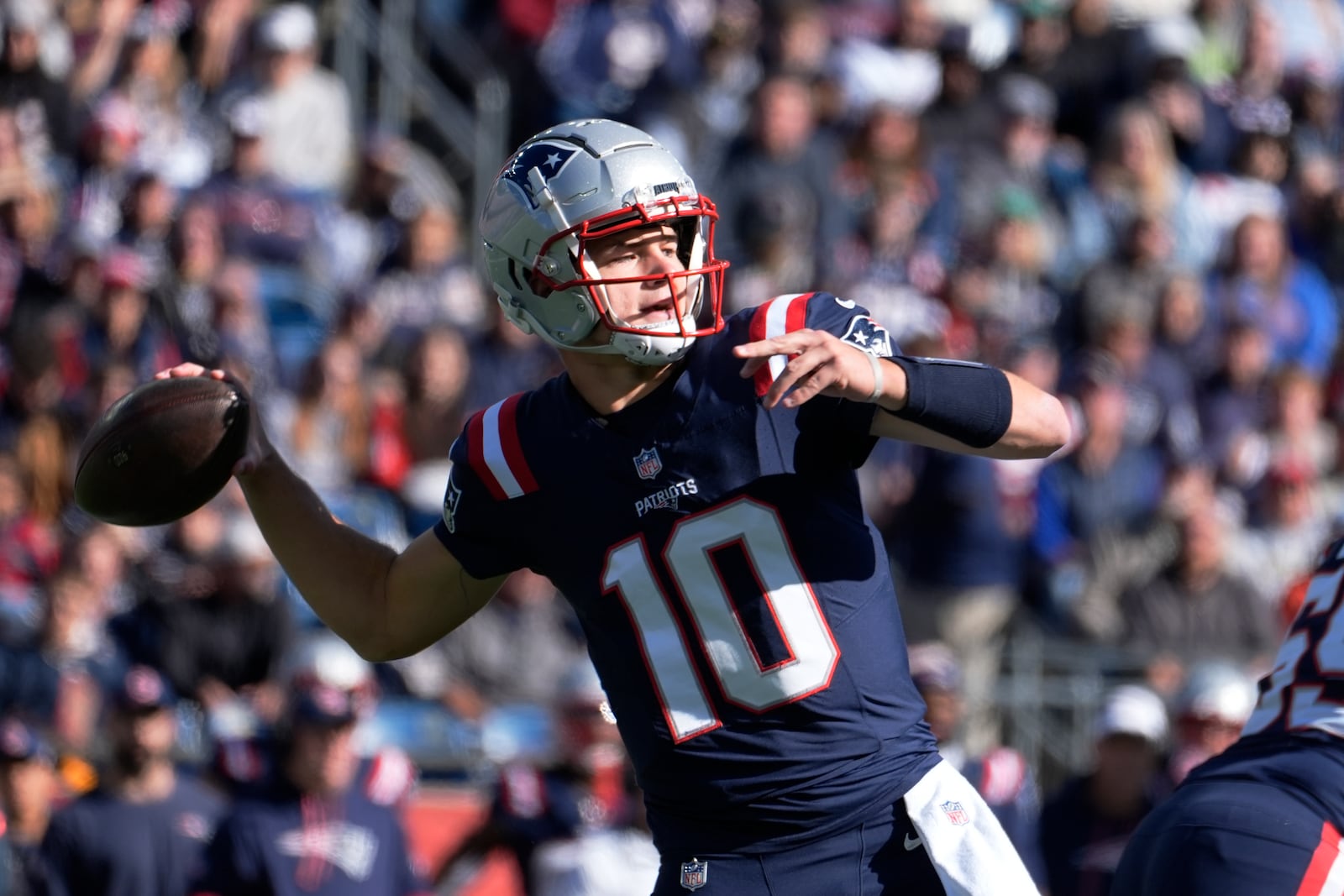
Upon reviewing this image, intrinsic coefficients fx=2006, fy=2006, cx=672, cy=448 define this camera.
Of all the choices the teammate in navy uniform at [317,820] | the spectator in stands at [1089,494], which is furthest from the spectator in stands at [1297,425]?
the teammate in navy uniform at [317,820]

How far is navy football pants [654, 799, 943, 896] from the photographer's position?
325 centimetres

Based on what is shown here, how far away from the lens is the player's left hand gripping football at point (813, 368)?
9.71ft

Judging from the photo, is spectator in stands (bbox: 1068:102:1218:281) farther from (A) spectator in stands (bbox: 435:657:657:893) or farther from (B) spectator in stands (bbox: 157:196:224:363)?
(A) spectator in stands (bbox: 435:657:657:893)

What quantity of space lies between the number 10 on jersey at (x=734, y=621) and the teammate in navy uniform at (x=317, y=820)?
10.3 ft

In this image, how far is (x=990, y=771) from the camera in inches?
244

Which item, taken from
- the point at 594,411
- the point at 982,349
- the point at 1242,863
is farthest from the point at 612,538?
the point at 982,349

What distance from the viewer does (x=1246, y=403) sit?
924 cm

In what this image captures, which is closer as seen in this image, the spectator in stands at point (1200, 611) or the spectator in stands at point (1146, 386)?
the spectator in stands at point (1200, 611)

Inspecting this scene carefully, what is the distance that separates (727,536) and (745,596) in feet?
0.34

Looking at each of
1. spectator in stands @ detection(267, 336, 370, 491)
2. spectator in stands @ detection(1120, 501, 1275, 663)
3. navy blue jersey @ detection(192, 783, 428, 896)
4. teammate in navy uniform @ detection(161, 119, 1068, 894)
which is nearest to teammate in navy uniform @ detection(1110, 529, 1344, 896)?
teammate in navy uniform @ detection(161, 119, 1068, 894)

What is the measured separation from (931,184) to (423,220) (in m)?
2.47

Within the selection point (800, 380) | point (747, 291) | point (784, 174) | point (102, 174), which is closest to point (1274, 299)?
point (784, 174)

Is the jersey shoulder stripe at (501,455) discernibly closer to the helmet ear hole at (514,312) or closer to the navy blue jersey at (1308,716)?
the helmet ear hole at (514,312)

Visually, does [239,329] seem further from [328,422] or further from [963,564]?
Result: [963,564]
